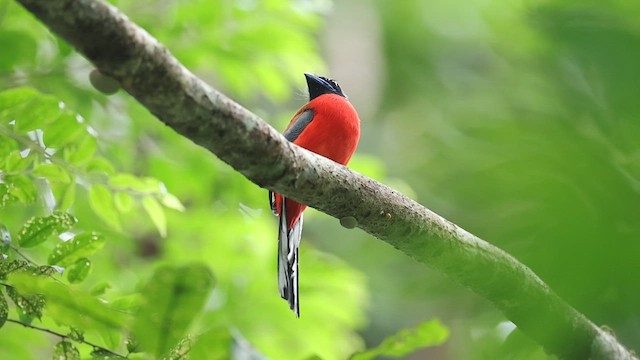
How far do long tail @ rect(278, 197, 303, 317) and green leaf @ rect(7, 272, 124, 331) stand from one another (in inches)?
87.3

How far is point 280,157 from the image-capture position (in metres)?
1.83

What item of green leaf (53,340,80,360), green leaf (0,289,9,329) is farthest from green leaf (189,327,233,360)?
green leaf (0,289,9,329)

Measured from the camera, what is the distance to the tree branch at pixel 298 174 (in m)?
1.31

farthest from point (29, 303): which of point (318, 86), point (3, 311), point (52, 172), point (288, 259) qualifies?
point (318, 86)

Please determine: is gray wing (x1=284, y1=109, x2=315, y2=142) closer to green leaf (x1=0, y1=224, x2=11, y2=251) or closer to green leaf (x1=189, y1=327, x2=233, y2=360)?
green leaf (x1=0, y1=224, x2=11, y2=251)

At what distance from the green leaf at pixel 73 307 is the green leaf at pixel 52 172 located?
1.22 m

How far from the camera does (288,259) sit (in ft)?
11.9

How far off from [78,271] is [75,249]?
64 millimetres

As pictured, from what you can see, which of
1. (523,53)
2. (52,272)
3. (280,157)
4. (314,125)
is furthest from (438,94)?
(314,125)

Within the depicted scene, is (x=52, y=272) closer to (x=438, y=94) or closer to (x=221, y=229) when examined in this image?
(x=438, y=94)

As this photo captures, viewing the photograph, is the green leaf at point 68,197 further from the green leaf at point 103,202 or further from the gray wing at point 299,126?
the gray wing at point 299,126

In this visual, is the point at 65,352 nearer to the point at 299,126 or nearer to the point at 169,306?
the point at 169,306

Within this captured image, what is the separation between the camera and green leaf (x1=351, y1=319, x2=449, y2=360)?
5.10 feet

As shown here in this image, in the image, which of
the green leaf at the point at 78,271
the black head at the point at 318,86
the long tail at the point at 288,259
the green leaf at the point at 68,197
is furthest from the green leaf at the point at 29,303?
the black head at the point at 318,86
